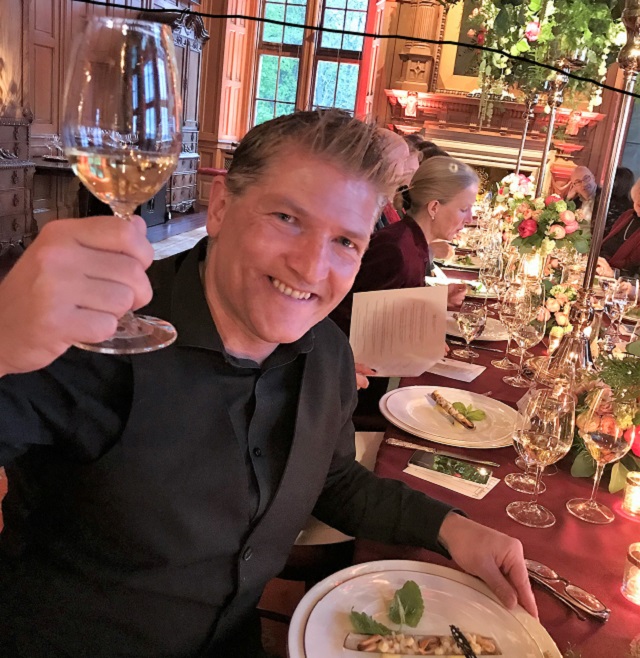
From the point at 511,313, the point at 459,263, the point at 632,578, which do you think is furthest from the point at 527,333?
the point at 459,263

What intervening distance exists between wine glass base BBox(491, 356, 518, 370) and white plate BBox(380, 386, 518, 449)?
0.43 metres

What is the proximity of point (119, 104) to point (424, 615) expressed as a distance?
81 centimetres

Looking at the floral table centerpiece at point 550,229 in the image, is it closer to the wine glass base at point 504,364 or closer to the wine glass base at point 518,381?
the wine glass base at point 504,364

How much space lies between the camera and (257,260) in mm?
1140

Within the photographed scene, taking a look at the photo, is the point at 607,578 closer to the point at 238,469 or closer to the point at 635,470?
the point at 635,470

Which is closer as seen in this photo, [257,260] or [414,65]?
[257,260]

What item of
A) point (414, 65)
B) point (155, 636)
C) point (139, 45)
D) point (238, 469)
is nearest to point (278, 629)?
point (155, 636)

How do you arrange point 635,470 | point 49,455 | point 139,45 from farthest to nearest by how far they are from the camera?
point 635,470 < point 49,455 < point 139,45

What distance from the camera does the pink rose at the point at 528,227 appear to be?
2977mm

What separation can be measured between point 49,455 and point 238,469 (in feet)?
1.00

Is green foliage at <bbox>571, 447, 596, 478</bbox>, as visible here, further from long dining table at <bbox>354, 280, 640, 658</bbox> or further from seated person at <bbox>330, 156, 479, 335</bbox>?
seated person at <bbox>330, 156, 479, 335</bbox>

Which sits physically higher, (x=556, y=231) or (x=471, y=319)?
(x=556, y=231)

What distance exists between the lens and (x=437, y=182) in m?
3.12

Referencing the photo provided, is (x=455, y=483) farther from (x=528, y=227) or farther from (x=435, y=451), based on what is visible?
(x=528, y=227)
